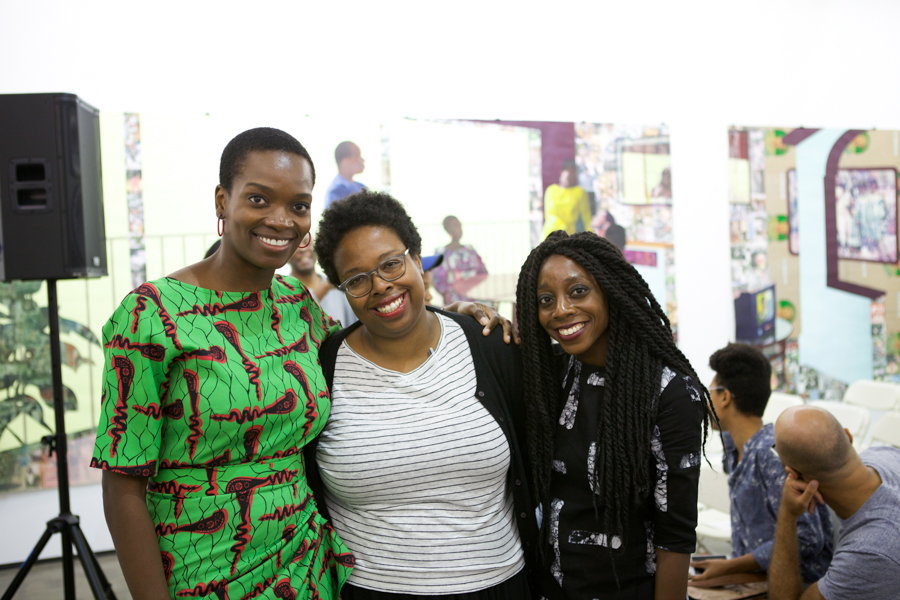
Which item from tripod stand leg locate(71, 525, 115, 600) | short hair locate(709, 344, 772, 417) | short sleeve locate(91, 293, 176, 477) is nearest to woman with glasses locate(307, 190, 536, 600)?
short sleeve locate(91, 293, 176, 477)

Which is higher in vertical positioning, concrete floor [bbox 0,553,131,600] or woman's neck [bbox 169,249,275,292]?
woman's neck [bbox 169,249,275,292]

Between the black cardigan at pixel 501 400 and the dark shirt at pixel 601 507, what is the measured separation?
61mm

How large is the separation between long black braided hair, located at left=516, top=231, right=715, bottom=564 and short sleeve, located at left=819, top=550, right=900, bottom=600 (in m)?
0.65

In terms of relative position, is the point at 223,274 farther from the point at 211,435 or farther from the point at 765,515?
the point at 765,515

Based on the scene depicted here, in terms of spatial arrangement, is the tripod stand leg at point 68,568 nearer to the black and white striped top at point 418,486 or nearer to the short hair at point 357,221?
the black and white striped top at point 418,486

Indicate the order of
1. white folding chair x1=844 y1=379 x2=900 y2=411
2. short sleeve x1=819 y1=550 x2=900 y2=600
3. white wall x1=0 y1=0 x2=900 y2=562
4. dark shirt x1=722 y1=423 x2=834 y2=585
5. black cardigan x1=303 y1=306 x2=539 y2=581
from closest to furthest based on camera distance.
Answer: black cardigan x1=303 y1=306 x2=539 y2=581 < short sleeve x1=819 y1=550 x2=900 y2=600 < dark shirt x1=722 y1=423 x2=834 y2=585 < white wall x1=0 y1=0 x2=900 y2=562 < white folding chair x1=844 y1=379 x2=900 y2=411

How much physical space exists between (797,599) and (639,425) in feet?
3.52

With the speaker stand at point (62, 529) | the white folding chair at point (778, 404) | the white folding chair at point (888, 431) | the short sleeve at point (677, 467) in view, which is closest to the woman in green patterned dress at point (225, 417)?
the short sleeve at point (677, 467)

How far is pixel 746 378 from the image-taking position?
8.03ft

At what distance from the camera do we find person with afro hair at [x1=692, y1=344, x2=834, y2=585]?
81.5 inches

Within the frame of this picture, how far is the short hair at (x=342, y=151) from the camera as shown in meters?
4.28

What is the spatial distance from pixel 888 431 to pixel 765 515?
2.05 meters

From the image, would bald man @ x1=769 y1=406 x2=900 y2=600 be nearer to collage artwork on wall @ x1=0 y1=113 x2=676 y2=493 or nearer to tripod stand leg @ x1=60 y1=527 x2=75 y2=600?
tripod stand leg @ x1=60 y1=527 x2=75 y2=600

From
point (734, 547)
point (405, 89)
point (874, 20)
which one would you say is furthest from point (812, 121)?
point (734, 547)
